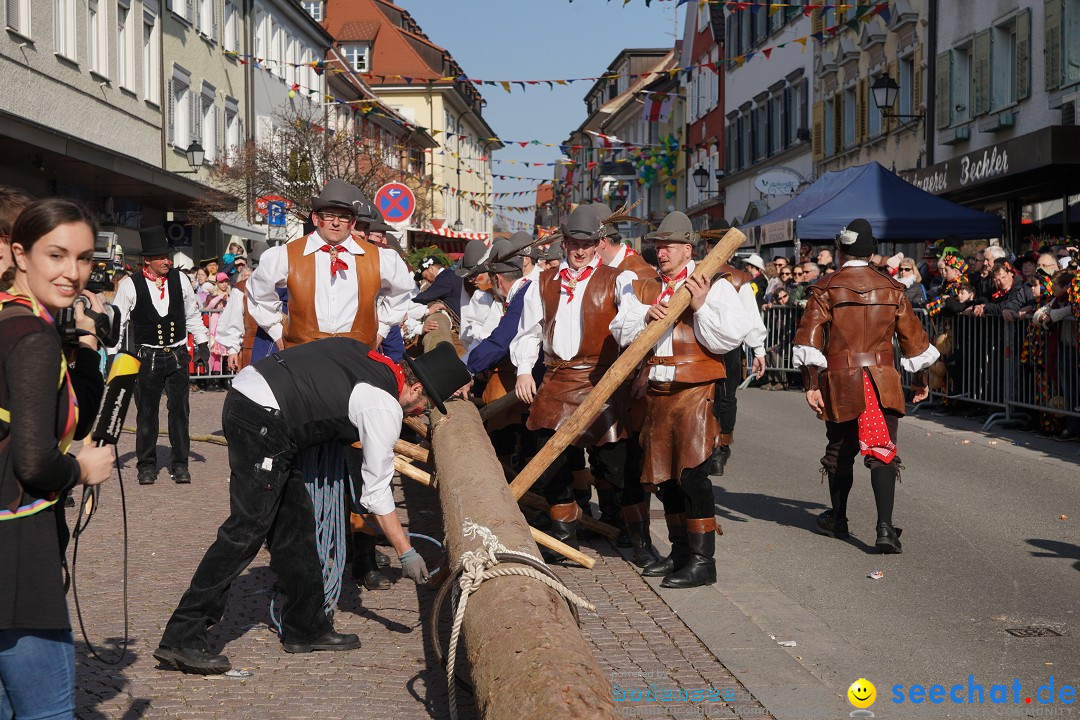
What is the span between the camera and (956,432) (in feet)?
46.0

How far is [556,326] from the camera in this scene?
7.77 m

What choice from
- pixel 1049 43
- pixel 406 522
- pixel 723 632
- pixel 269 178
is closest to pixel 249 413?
pixel 723 632

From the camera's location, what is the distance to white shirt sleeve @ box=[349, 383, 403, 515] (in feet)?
16.7

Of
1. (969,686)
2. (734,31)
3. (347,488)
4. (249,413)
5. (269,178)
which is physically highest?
(734,31)

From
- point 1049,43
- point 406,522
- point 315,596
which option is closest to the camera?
point 315,596

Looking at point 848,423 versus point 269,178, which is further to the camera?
point 269,178

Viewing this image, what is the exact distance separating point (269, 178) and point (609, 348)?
21.7 meters

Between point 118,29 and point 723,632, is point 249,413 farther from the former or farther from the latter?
point 118,29

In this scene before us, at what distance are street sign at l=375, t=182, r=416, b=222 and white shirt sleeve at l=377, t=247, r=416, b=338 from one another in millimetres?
8638

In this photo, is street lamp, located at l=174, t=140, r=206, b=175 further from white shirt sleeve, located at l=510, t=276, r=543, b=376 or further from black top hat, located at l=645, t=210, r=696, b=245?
black top hat, located at l=645, t=210, r=696, b=245

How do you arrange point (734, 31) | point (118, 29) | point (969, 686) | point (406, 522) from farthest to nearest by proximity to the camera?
point (734, 31) → point (118, 29) → point (406, 522) → point (969, 686)

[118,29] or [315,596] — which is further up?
[118,29]

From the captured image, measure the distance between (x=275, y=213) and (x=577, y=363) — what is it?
14875 millimetres

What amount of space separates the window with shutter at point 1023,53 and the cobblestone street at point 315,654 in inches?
613
